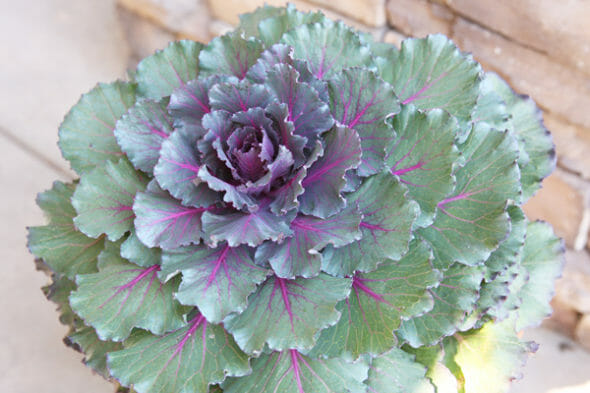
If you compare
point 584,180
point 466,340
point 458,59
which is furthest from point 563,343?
point 458,59

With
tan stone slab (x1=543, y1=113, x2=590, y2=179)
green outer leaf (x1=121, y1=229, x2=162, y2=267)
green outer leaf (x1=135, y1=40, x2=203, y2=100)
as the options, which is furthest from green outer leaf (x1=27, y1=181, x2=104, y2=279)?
tan stone slab (x1=543, y1=113, x2=590, y2=179)

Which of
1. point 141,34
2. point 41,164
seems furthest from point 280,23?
point 141,34

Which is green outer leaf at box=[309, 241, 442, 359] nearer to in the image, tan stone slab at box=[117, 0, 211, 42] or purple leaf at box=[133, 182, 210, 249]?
purple leaf at box=[133, 182, 210, 249]

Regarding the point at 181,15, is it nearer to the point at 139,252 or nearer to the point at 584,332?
the point at 139,252

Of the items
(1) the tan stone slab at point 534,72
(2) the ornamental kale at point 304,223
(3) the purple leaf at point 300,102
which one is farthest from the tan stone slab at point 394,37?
(3) the purple leaf at point 300,102

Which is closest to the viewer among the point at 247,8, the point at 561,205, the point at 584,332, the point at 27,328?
the point at 27,328

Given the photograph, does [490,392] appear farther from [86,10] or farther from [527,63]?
[86,10]
